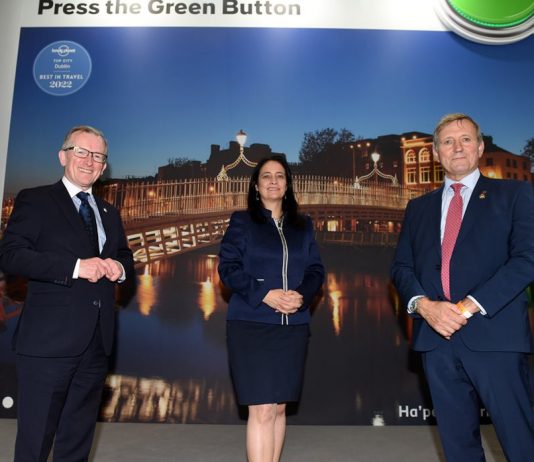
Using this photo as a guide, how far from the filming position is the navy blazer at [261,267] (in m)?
2.48

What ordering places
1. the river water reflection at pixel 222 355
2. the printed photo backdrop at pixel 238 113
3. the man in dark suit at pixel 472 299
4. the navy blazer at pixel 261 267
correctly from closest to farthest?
the man in dark suit at pixel 472 299
the navy blazer at pixel 261 267
the river water reflection at pixel 222 355
the printed photo backdrop at pixel 238 113

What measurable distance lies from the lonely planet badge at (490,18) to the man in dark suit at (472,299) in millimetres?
2155

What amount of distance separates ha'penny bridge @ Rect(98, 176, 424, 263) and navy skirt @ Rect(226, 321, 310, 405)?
5.16ft

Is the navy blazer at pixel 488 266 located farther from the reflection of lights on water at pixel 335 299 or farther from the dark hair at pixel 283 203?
the reflection of lights on water at pixel 335 299

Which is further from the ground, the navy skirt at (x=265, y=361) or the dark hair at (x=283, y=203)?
the dark hair at (x=283, y=203)

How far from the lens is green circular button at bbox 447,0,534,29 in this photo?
3885mm

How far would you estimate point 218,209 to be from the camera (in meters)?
3.97

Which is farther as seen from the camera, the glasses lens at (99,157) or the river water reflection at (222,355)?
the river water reflection at (222,355)

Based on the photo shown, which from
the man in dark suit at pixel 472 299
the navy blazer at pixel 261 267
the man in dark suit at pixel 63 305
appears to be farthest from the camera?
the navy blazer at pixel 261 267

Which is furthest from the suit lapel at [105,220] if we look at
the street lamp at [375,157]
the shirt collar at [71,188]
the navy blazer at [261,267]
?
the street lamp at [375,157]

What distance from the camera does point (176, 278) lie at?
153 inches

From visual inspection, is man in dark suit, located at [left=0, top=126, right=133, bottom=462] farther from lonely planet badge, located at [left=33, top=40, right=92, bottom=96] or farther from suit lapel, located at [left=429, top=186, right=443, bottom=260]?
lonely planet badge, located at [left=33, top=40, right=92, bottom=96]

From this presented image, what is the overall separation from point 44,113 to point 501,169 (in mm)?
3892

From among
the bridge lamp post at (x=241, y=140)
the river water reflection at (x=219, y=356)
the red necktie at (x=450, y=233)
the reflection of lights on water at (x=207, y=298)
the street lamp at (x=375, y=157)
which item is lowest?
the river water reflection at (x=219, y=356)
